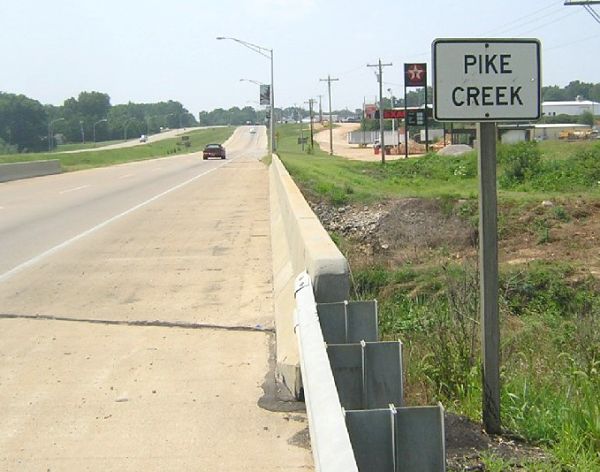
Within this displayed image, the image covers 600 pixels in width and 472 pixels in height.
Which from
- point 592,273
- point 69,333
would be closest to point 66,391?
point 69,333

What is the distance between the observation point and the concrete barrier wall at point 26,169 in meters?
39.8

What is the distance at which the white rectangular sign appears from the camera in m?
5.02

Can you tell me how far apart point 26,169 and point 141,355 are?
38.2m

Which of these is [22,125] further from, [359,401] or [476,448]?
[476,448]

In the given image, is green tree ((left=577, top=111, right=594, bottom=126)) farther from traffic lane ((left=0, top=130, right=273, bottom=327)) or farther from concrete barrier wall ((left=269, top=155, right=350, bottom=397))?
concrete barrier wall ((left=269, top=155, right=350, bottom=397))

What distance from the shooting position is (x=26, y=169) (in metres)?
43.2

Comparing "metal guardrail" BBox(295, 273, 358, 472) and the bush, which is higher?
"metal guardrail" BBox(295, 273, 358, 472)

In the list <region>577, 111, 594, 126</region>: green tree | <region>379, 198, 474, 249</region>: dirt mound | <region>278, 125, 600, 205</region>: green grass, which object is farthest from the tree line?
<region>379, 198, 474, 249</region>: dirt mound

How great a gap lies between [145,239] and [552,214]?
44.4ft

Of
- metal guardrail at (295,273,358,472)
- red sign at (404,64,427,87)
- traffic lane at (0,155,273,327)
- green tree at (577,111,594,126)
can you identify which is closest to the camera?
metal guardrail at (295,273,358,472)

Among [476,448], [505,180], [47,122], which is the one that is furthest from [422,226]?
[47,122]

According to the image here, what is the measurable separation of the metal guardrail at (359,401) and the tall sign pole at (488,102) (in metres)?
0.68

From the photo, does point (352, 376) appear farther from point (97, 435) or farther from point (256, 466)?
point (97, 435)

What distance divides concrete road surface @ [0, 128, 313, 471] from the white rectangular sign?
222 cm
